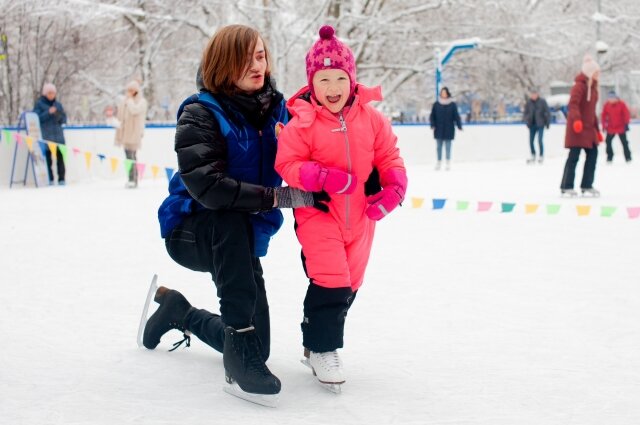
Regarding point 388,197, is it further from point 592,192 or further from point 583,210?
point 592,192

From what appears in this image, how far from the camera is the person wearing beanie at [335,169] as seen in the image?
9.53 feet

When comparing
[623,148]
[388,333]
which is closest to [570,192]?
[388,333]

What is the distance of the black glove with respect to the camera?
2.90 meters

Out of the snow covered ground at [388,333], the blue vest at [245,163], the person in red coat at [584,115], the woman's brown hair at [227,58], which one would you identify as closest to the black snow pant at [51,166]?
the snow covered ground at [388,333]

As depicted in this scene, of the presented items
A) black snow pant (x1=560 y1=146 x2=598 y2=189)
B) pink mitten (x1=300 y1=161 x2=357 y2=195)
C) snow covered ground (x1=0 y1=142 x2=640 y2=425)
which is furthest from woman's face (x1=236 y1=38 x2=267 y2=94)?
black snow pant (x1=560 y1=146 x2=598 y2=189)

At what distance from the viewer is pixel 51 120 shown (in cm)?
1316

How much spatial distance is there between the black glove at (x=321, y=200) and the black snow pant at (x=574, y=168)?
7324 mm

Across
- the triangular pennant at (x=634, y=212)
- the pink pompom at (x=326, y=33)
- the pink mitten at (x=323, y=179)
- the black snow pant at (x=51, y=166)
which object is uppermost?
the pink pompom at (x=326, y=33)

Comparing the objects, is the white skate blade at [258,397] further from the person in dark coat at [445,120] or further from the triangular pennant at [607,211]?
the person in dark coat at [445,120]

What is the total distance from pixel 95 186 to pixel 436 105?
660 cm

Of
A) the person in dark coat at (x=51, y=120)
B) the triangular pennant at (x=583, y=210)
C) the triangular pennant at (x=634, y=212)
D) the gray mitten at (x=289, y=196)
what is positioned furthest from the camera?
the person in dark coat at (x=51, y=120)

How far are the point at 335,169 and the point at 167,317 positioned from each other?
98 cm

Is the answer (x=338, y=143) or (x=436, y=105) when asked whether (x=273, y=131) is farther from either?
(x=436, y=105)

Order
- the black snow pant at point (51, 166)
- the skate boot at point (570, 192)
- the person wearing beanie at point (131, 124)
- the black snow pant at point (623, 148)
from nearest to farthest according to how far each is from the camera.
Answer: the skate boot at point (570, 192) < the person wearing beanie at point (131, 124) < the black snow pant at point (51, 166) < the black snow pant at point (623, 148)
